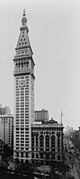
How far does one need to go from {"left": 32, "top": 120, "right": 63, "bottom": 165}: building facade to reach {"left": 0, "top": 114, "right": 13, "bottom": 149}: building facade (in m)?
4.59

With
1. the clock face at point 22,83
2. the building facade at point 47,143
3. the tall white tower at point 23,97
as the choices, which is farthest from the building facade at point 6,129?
the clock face at point 22,83

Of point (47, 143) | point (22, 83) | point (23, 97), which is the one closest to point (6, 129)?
point (23, 97)

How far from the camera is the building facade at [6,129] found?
45.9 feet

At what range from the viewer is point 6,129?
1438 cm

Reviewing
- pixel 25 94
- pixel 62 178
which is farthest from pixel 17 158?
pixel 62 178

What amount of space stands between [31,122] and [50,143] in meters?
2.10

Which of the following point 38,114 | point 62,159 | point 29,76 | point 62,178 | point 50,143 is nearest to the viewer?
point 62,178

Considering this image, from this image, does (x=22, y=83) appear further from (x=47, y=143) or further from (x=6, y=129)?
(x=6, y=129)

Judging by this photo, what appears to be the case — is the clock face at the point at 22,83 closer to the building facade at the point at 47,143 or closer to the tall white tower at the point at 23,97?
the tall white tower at the point at 23,97

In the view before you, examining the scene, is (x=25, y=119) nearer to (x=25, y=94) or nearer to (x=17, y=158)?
(x=25, y=94)

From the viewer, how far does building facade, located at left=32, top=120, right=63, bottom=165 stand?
9.74 meters

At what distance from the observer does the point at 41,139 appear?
10430 mm

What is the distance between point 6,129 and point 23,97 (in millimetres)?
5541

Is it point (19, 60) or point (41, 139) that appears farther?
point (19, 60)
